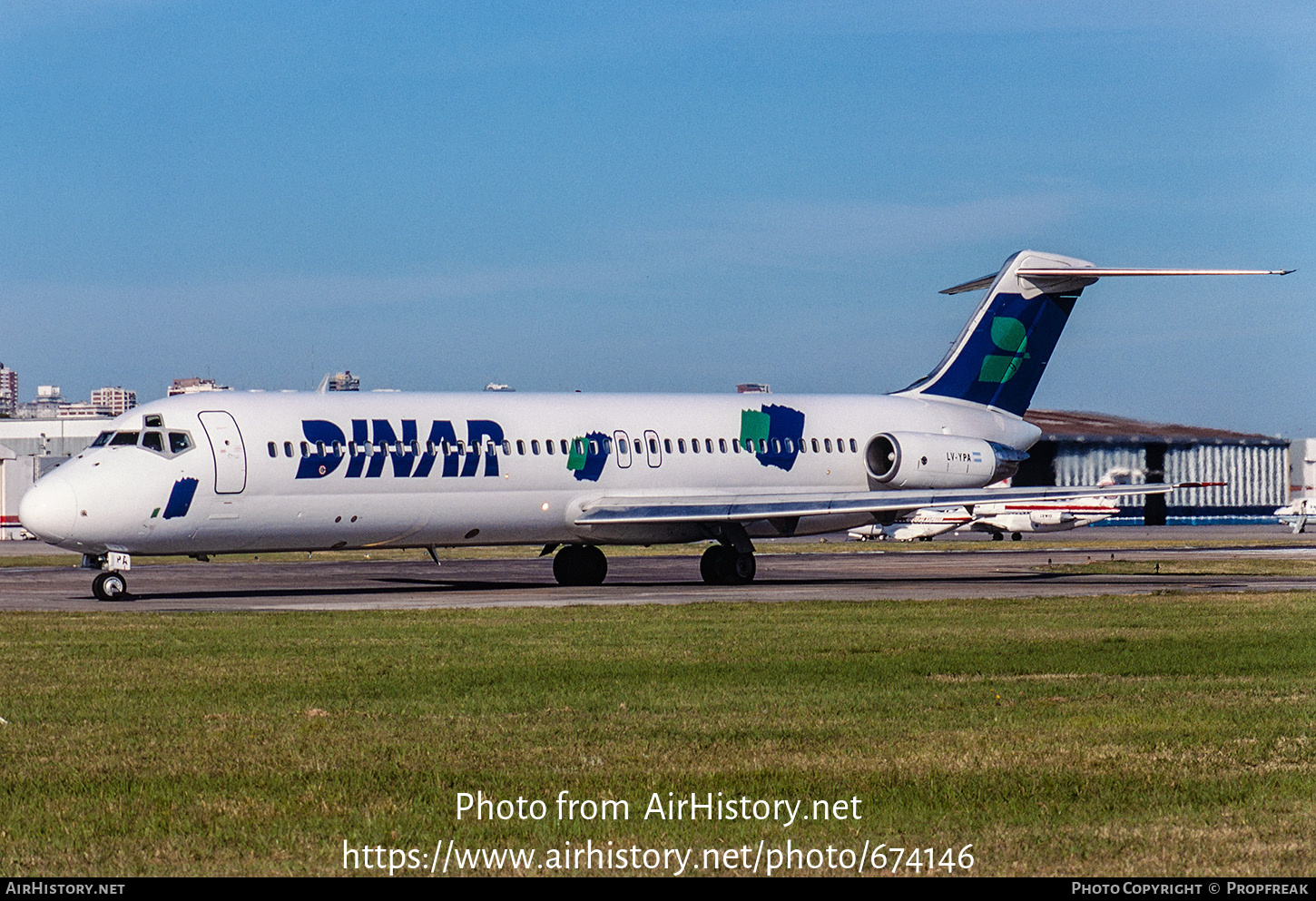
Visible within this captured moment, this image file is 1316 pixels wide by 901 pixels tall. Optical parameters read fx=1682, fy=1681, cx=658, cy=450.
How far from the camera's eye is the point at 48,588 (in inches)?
1320

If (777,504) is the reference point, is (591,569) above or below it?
below

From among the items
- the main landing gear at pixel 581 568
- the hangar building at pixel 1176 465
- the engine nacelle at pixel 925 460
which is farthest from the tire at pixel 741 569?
the hangar building at pixel 1176 465

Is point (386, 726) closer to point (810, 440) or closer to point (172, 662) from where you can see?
point (172, 662)

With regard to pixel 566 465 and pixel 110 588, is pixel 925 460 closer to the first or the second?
pixel 566 465

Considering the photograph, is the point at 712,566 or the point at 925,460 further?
the point at 925,460

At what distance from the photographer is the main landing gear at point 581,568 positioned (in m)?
37.2

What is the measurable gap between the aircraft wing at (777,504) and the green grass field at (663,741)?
1381 centimetres

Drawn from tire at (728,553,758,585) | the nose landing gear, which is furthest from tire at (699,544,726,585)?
the nose landing gear

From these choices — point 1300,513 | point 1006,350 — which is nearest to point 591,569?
point 1006,350

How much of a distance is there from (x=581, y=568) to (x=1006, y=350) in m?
12.4

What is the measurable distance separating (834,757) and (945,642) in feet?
27.0

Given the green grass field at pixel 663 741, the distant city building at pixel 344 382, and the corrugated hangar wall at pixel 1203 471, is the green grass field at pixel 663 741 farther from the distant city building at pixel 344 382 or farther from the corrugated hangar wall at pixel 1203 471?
the corrugated hangar wall at pixel 1203 471

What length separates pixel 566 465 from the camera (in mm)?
34875

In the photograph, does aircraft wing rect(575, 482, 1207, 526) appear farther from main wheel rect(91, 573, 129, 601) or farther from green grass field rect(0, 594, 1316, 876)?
green grass field rect(0, 594, 1316, 876)
